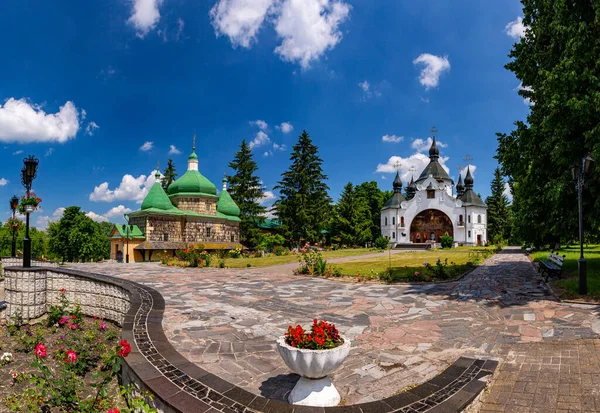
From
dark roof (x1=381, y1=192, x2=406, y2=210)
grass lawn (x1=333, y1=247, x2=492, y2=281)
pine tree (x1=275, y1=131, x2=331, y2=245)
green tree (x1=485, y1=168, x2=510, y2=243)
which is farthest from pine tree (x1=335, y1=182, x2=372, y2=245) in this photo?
green tree (x1=485, y1=168, x2=510, y2=243)

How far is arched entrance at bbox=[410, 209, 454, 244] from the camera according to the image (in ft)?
177

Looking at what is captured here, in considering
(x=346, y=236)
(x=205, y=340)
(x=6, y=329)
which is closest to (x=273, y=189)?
Answer: (x=346, y=236)

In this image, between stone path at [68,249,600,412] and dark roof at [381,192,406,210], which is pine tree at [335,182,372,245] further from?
stone path at [68,249,600,412]

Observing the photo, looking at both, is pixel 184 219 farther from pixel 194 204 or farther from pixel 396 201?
pixel 396 201

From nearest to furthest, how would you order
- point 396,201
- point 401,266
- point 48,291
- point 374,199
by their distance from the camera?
point 48,291 → point 401,266 → point 396,201 → point 374,199

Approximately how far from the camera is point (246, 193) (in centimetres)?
4484

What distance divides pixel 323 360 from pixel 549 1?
40.4 ft

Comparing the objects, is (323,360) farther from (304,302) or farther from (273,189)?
(273,189)

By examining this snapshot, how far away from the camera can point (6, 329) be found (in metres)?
9.75

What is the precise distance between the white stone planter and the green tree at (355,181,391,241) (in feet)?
184

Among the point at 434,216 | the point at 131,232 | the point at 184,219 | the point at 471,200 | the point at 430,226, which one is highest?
the point at 471,200

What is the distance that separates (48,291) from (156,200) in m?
23.8

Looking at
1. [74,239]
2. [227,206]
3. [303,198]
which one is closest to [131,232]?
[74,239]

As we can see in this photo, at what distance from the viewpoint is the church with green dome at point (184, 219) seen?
31878 mm
